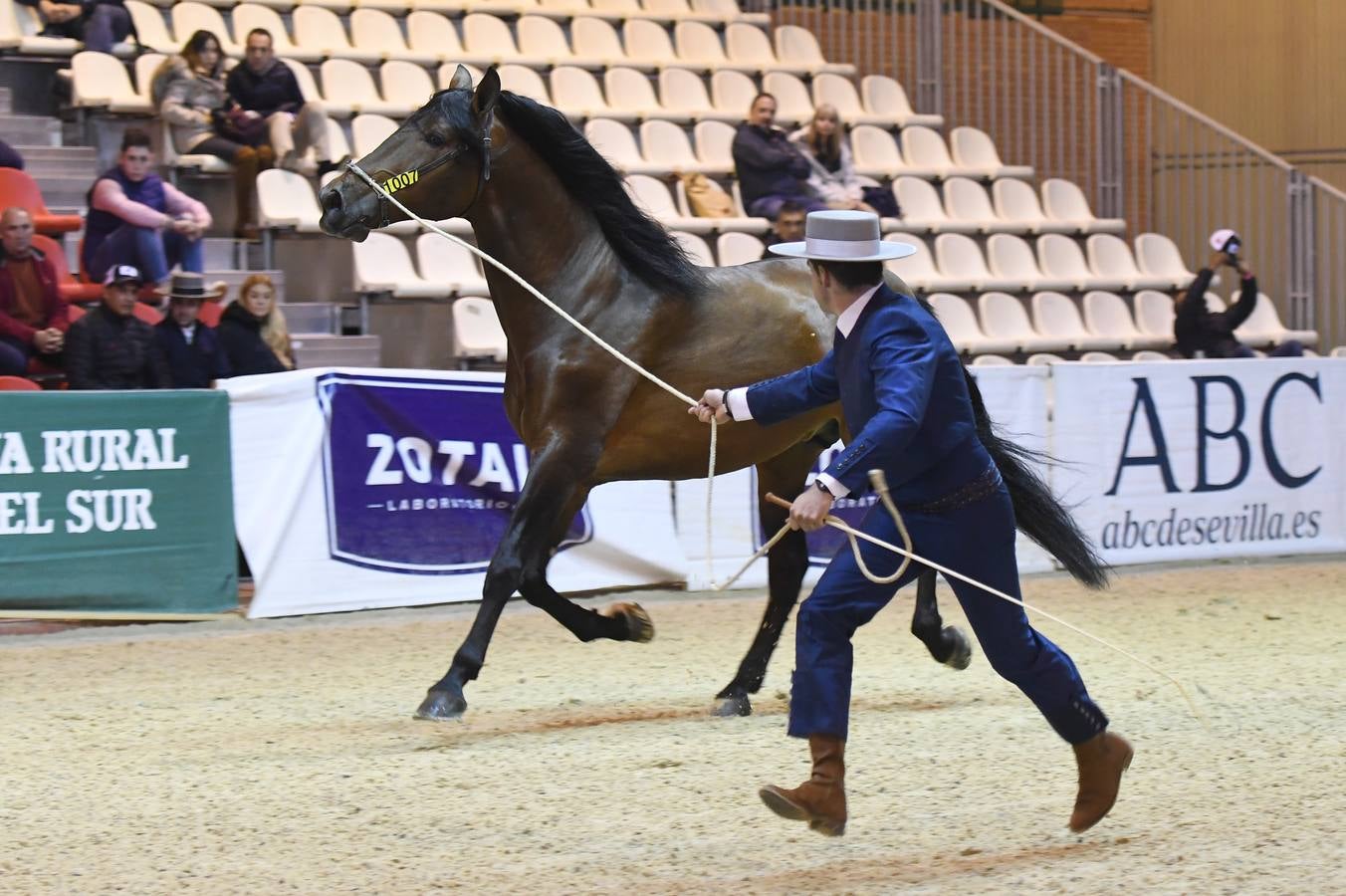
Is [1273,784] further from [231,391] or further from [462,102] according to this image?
[231,391]

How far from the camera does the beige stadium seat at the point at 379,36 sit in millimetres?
14648

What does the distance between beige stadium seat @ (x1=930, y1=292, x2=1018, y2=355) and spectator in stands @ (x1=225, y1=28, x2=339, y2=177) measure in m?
5.00

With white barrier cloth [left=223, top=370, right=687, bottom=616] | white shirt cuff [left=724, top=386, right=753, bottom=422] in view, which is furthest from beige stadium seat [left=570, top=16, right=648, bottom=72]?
white shirt cuff [left=724, top=386, right=753, bottom=422]

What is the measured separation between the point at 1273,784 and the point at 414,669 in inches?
160

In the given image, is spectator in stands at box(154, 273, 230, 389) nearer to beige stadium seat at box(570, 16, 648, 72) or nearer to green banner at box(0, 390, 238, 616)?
green banner at box(0, 390, 238, 616)

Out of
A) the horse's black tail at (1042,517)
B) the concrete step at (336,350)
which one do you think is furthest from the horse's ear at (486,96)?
the concrete step at (336,350)

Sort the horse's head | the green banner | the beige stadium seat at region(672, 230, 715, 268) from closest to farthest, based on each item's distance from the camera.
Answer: the horse's head
the green banner
the beige stadium seat at region(672, 230, 715, 268)

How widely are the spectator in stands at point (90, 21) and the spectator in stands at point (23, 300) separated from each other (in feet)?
10.9

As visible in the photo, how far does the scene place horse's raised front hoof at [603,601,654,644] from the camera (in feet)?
23.8

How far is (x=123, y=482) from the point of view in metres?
9.41

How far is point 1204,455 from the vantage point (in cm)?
1211

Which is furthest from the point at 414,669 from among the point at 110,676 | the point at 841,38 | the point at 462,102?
the point at 841,38

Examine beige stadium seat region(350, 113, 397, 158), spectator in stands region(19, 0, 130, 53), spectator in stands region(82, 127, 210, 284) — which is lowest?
spectator in stands region(82, 127, 210, 284)

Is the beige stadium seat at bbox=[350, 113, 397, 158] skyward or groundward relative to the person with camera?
skyward
